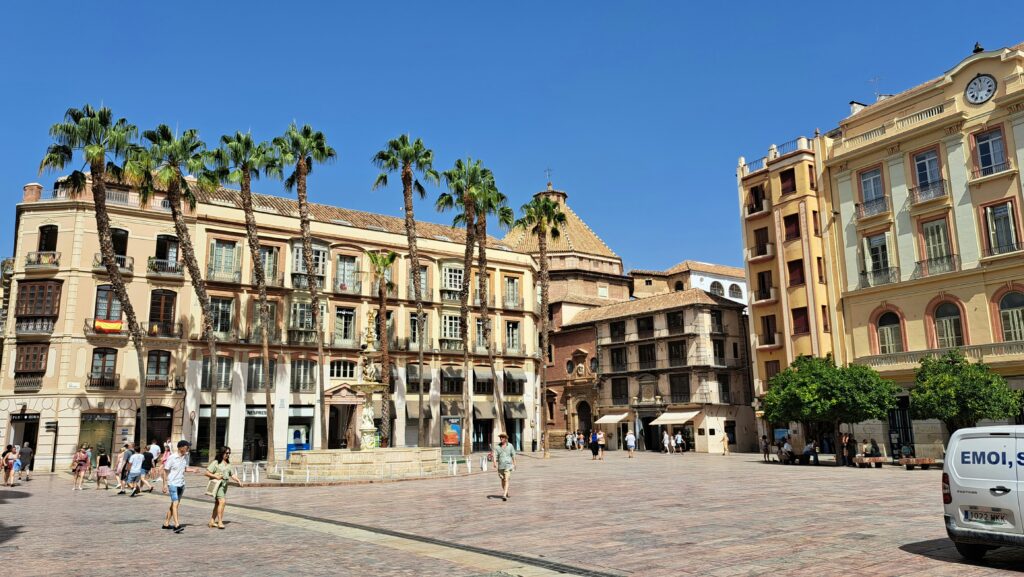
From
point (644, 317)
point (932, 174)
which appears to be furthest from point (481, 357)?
point (932, 174)

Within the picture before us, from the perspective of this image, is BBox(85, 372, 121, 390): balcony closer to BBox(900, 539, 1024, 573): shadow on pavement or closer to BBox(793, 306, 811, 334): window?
BBox(793, 306, 811, 334): window

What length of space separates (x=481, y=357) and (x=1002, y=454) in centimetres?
4504

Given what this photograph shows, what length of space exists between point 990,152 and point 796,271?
12720mm

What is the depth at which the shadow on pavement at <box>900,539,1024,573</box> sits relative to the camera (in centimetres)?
968

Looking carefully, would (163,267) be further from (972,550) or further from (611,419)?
(972,550)

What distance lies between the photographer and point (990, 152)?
35188 mm

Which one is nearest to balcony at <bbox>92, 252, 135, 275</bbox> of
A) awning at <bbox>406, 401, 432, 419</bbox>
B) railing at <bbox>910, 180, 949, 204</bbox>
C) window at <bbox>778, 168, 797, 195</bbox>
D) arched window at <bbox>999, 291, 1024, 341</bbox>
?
awning at <bbox>406, 401, 432, 419</bbox>

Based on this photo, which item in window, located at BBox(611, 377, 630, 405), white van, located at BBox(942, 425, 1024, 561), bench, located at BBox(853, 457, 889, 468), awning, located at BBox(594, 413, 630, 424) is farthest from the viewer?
window, located at BBox(611, 377, 630, 405)

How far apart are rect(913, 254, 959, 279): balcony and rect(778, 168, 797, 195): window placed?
10.2 metres

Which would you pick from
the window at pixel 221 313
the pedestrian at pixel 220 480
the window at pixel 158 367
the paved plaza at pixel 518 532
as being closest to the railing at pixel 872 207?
the paved plaza at pixel 518 532

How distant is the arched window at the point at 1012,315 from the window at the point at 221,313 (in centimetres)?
4016

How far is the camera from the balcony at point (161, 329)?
41.1m

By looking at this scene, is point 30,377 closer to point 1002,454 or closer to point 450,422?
point 450,422

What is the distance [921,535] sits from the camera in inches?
481
